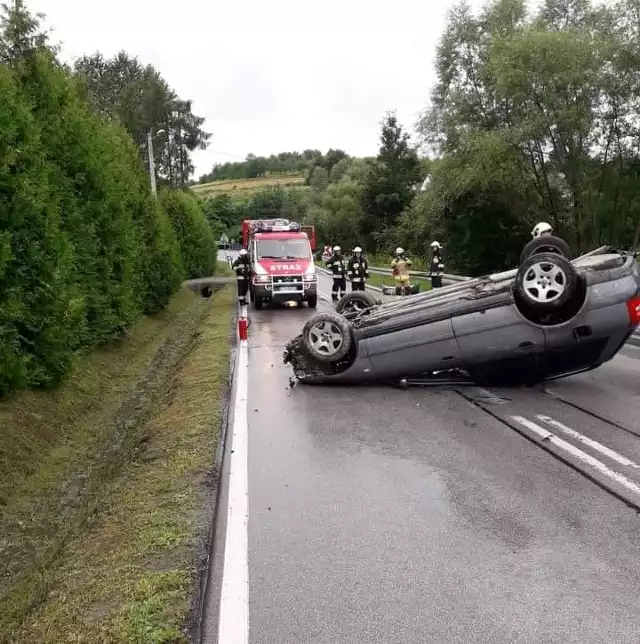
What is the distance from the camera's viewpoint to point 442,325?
8.28 m

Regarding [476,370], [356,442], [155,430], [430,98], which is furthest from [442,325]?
[430,98]

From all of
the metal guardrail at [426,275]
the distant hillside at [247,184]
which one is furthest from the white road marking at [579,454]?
the distant hillside at [247,184]

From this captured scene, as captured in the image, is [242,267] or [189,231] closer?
[242,267]

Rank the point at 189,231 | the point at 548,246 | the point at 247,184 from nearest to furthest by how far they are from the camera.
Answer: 1. the point at 548,246
2. the point at 189,231
3. the point at 247,184

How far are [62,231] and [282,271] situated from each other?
1129 cm

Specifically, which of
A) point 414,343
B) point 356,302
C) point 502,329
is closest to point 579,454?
point 502,329

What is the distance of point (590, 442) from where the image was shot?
619 centimetres

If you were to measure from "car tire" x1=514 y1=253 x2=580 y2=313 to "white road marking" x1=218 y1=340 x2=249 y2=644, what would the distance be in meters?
3.47

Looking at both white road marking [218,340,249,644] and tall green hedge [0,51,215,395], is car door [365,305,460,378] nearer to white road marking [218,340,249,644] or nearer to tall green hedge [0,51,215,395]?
white road marking [218,340,249,644]

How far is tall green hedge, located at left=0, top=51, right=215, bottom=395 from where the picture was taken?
27.2 ft

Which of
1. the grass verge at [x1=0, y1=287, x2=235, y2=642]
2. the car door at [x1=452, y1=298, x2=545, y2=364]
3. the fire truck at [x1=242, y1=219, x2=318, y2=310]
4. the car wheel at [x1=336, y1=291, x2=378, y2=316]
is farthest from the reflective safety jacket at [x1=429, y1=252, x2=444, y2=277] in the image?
the car door at [x1=452, y1=298, x2=545, y2=364]

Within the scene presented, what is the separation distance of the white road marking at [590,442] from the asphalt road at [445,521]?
2 centimetres

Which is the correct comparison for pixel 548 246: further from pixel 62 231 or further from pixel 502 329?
pixel 62 231

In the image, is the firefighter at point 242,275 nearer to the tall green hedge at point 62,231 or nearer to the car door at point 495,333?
the tall green hedge at point 62,231
